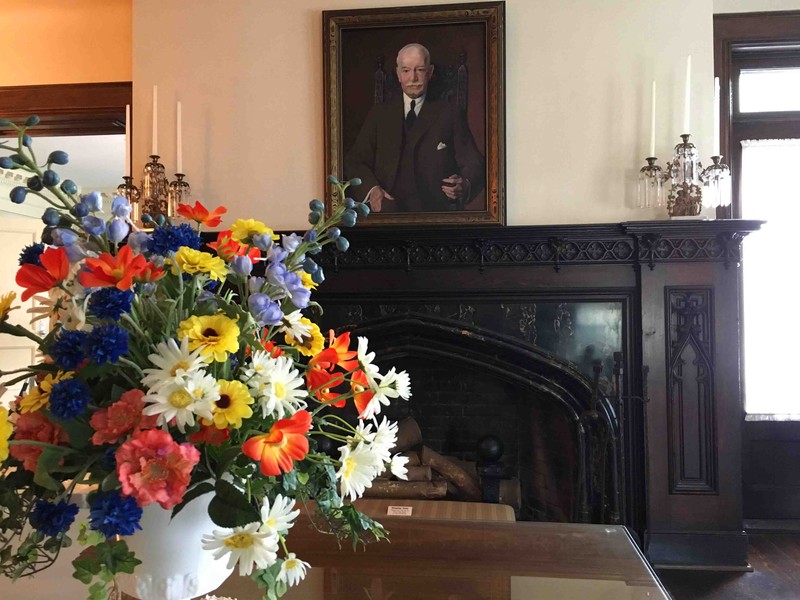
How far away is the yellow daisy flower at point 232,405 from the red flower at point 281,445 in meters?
0.03

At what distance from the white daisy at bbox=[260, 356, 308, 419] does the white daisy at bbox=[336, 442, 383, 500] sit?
91 millimetres

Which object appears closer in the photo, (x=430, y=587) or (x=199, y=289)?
(x=199, y=289)

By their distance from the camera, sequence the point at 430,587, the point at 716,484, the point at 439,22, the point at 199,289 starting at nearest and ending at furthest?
the point at 199,289 < the point at 430,587 < the point at 716,484 < the point at 439,22

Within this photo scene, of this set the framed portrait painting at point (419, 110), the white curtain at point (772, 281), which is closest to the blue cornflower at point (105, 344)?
the framed portrait painting at point (419, 110)

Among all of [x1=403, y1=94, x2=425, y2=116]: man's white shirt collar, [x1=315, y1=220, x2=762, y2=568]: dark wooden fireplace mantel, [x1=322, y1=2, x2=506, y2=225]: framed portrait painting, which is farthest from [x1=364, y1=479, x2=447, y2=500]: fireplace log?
[x1=403, y1=94, x2=425, y2=116]: man's white shirt collar

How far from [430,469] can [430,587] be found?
1951mm

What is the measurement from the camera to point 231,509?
22.7 inches

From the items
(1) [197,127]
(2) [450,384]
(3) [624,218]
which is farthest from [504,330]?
(1) [197,127]

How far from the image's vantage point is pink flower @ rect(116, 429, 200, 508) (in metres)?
0.54

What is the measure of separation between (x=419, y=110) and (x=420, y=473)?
1.68m

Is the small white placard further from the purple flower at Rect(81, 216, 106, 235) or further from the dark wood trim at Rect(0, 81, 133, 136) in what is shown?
the dark wood trim at Rect(0, 81, 133, 136)

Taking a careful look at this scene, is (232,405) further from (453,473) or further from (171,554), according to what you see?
(453,473)

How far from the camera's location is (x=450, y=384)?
2.86 metres

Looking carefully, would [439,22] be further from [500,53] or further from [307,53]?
[307,53]
